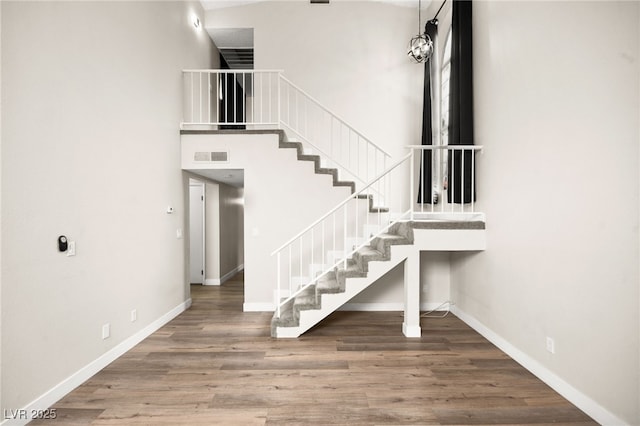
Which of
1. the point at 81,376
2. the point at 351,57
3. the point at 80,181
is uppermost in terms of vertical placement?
the point at 351,57

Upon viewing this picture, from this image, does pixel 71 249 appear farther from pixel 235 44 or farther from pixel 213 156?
pixel 235 44

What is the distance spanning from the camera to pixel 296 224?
16.2ft

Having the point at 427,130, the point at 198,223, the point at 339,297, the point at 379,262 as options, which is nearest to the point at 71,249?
the point at 339,297

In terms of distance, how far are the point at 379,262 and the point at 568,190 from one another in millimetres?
2020

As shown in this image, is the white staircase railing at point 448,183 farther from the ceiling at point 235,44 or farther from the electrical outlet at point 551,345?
the ceiling at point 235,44

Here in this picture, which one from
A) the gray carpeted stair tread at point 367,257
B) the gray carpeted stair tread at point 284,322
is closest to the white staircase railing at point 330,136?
the gray carpeted stair tread at point 367,257

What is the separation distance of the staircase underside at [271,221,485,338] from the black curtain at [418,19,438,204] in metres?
1.26

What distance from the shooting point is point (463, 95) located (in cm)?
418

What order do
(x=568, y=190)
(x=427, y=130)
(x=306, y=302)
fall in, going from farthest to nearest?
(x=427, y=130) → (x=306, y=302) → (x=568, y=190)

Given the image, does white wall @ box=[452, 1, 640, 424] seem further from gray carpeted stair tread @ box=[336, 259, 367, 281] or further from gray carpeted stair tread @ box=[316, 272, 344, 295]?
gray carpeted stair tread @ box=[316, 272, 344, 295]

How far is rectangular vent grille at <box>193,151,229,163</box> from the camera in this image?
490 centimetres

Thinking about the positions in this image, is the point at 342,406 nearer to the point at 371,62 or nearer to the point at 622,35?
the point at 622,35

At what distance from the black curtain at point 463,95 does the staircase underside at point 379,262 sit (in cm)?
47

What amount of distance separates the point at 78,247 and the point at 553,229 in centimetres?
409
